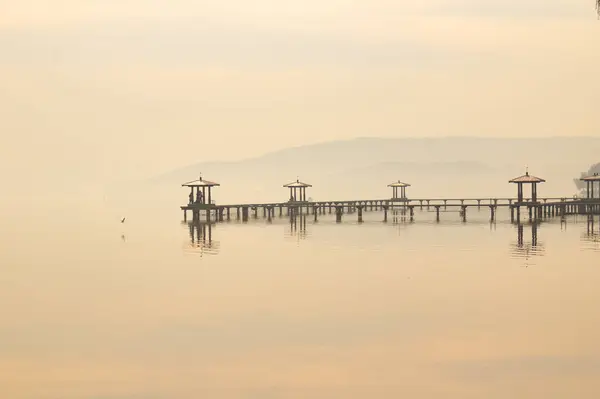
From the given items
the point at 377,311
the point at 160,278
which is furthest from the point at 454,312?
the point at 160,278

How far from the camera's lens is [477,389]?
57.8ft

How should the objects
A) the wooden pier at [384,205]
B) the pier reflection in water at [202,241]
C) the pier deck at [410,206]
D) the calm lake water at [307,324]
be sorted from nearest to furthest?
the calm lake water at [307,324] → the pier reflection in water at [202,241] → the wooden pier at [384,205] → the pier deck at [410,206]

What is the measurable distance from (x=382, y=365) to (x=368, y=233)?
41019mm

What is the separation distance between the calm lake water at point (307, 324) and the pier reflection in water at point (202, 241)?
190 cm

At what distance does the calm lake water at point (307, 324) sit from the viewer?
18.5 metres

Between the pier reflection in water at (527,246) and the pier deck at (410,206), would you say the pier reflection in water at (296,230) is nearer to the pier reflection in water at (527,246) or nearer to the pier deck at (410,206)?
the pier deck at (410,206)

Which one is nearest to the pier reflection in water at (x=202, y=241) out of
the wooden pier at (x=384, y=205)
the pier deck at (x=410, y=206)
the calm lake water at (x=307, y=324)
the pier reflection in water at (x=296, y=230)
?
the calm lake water at (x=307, y=324)

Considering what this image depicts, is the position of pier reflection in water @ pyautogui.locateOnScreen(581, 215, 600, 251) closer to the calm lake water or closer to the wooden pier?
the calm lake water

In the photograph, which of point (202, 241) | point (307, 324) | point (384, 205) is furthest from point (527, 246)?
point (384, 205)

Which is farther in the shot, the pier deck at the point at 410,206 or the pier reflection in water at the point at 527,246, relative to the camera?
the pier deck at the point at 410,206

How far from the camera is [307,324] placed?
975 inches

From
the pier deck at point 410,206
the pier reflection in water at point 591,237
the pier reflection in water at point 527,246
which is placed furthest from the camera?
the pier deck at point 410,206

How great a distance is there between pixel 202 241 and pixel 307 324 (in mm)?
31325

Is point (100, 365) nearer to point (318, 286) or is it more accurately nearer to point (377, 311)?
point (377, 311)
